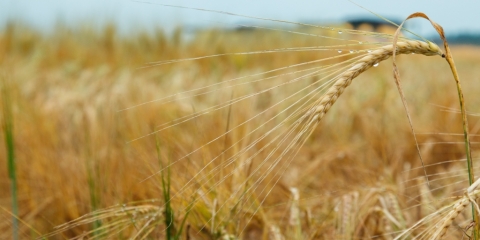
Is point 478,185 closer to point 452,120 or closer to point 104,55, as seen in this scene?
point 452,120

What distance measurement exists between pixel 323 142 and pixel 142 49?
145 inches

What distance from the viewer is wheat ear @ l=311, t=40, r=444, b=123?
667 mm

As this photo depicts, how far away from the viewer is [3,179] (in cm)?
258

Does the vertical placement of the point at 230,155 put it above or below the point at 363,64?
below

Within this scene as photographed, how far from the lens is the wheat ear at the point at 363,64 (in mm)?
667

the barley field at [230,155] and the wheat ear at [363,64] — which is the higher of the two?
the wheat ear at [363,64]

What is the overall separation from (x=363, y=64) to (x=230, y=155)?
54.6 inches

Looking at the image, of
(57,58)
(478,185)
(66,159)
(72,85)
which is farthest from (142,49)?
(478,185)

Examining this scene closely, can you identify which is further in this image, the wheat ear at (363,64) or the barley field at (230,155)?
the barley field at (230,155)

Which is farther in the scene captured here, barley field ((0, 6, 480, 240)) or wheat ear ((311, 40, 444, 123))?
barley field ((0, 6, 480, 240))

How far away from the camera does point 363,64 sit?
2.29 feet

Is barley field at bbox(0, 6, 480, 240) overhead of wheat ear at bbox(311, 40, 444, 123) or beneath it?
beneath

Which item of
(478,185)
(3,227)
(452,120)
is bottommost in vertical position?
(3,227)

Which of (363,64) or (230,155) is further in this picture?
(230,155)
